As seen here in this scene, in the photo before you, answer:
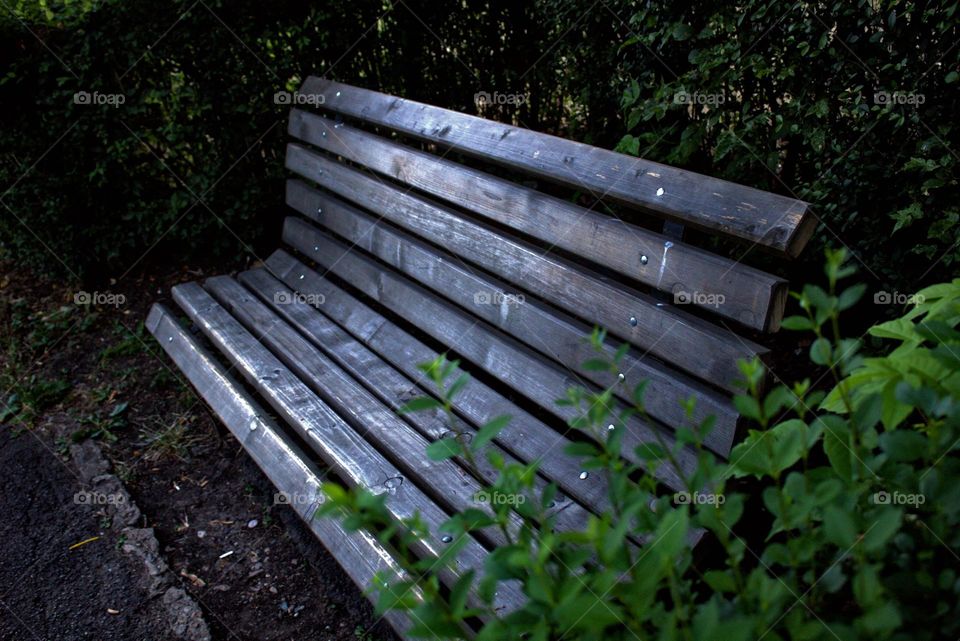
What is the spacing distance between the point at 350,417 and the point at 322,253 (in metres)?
1.11

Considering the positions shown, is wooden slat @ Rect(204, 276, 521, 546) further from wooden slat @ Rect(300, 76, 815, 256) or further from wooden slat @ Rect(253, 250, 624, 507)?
wooden slat @ Rect(300, 76, 815, 256)

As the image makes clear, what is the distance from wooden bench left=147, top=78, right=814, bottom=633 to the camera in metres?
1.91

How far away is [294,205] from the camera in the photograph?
12.6 ft

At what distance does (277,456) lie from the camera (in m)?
2.63

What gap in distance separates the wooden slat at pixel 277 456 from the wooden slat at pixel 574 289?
2.72 ft

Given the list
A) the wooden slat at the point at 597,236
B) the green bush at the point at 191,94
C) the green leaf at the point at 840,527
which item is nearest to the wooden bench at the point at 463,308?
the wooden slat at the point at 597,236

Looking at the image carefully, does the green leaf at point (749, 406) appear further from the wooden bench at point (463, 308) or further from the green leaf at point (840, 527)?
the wooden bench at point (463, 308)

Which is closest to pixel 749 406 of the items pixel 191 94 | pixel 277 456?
pixel 277 456

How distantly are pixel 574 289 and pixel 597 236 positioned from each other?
0.53 feet

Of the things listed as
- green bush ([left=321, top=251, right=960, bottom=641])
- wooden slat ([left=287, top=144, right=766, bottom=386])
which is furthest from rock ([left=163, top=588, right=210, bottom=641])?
green bush ([left=321, top=251, right=960, bottom=641])

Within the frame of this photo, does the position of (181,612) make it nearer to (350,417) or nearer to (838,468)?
(350,417)

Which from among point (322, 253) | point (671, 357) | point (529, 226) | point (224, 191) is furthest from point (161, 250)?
point (671, 357)

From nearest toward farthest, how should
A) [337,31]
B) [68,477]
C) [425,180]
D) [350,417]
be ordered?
1. [350,417]
2. [425,180]
3. [68,477]
4. [337,31]

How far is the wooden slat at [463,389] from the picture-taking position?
2.12m
